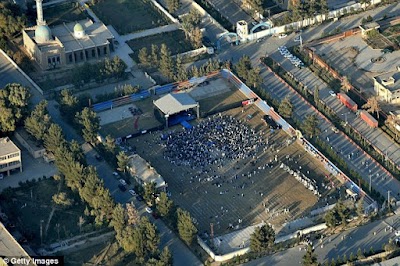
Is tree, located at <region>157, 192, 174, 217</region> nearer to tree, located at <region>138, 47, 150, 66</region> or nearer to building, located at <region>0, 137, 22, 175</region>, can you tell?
building, located at <region>0, 137, 22, 175</region>

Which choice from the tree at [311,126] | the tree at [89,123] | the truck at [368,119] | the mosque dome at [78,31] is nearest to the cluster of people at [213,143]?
the tree at [311,126]

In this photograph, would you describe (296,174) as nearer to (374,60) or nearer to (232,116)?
(232,116)

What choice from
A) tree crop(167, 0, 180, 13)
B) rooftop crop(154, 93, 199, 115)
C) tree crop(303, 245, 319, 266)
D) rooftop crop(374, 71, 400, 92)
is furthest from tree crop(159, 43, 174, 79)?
tree crop(303, 245, 319, 266)

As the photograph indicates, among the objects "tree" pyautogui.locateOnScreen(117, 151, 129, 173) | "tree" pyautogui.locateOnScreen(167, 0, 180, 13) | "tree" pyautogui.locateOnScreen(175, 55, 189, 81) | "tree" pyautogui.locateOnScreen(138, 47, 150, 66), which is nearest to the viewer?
"tree" pyautogui.locateOnScreen(117, 151, 129, 173)

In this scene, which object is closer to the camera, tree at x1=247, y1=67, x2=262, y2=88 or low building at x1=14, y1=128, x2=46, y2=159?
low building at x1=14, y1=128, x2=46, y2=159

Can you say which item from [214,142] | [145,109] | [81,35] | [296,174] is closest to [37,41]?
[81,35]

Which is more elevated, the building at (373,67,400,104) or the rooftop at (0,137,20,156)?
the rooftop at (0,137,20,156)
